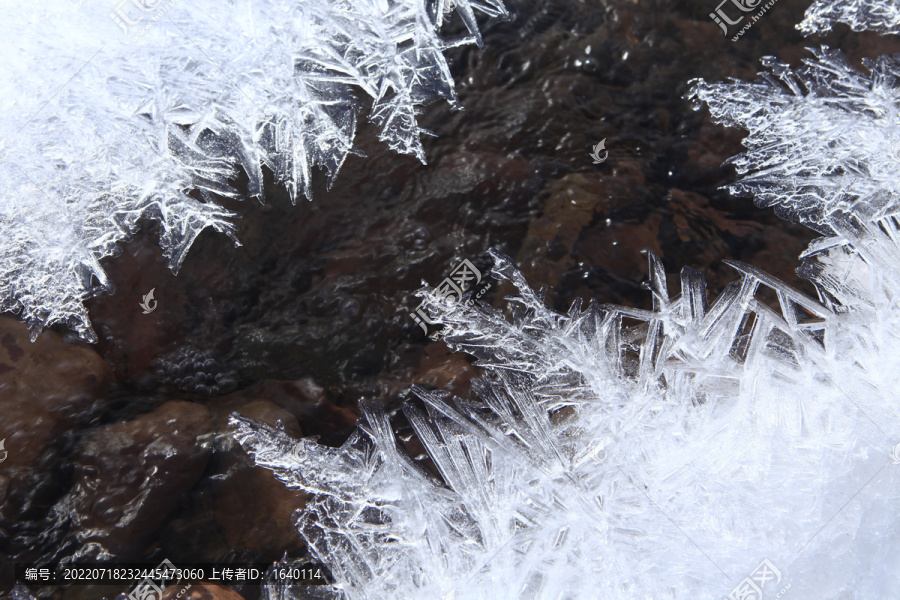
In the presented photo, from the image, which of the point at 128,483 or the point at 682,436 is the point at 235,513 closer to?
the point at 128,483

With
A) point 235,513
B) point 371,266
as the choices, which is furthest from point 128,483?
point 371,266

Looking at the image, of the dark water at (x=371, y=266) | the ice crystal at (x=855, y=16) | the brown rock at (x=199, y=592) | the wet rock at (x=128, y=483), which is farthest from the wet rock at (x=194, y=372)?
the ice crystal at (x=855, y=16)

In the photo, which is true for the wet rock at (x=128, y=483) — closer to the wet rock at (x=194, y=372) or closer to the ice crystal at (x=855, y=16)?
the wet rock at (x=194, y=372)

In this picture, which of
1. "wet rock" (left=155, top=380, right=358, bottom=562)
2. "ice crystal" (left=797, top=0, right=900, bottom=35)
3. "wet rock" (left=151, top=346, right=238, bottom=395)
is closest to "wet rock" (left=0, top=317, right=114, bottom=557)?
"wet rock" (left=151, top=346, right=238, bottom=395)

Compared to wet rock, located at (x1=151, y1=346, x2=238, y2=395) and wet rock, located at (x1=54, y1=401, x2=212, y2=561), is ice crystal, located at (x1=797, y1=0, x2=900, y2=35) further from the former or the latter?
wet rock, located at (x1=54, y1=401, x2=212, y2=561)

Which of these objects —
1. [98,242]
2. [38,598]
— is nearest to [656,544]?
[38,598]

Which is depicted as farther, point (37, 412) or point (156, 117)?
point (156, 117)
